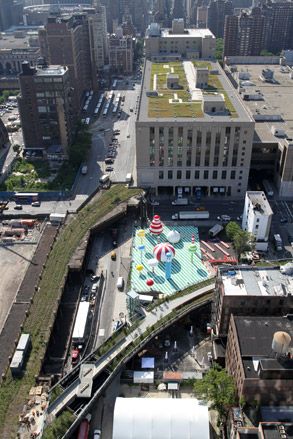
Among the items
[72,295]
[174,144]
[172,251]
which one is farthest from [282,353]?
[174,144]

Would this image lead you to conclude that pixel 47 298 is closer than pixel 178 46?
Yes

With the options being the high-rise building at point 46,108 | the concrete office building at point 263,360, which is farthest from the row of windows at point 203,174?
the concrete office building at point 263,360

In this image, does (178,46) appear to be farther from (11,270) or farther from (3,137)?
(11,270)

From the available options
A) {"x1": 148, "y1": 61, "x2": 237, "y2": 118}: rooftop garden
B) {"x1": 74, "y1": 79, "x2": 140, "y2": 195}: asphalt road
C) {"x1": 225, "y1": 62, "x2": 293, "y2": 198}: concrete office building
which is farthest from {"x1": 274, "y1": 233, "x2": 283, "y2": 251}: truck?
{"x1": 74, "y1": 79, "x2": 140, "y2": 195}: asphalt road

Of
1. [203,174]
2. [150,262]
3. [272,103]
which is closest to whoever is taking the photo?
[150,262]

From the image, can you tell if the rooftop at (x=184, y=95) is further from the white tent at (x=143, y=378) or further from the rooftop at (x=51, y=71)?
the white tent at (x=143, y=378)

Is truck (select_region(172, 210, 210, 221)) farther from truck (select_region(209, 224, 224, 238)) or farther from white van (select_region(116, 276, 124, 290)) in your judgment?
white van (select_region(116, 276, 124, 290))

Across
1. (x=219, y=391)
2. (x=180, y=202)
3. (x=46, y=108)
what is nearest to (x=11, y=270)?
(x=180, y=202)
